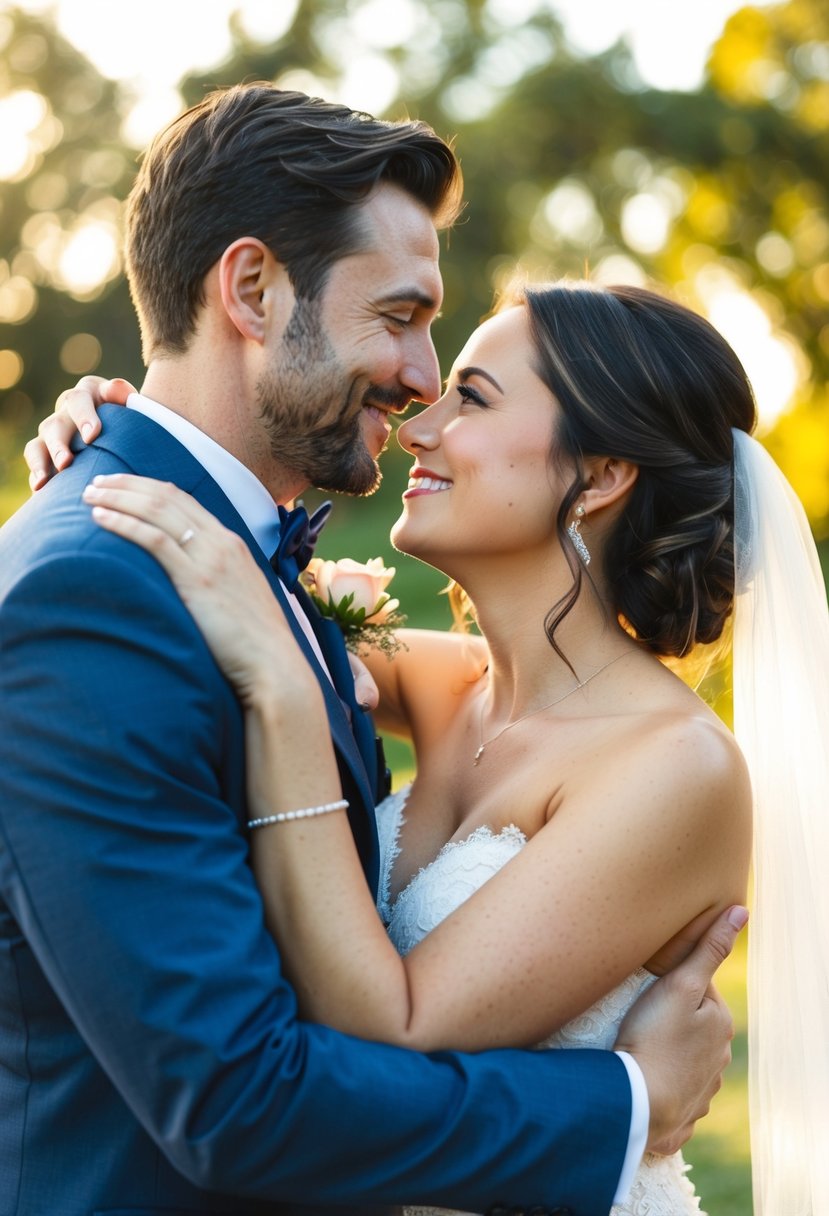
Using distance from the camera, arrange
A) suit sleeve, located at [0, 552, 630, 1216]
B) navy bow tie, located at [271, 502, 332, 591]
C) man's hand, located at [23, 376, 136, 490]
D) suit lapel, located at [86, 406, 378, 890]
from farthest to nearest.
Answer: navy bow tie, located at [271, 502, 332, 591] < man's hand, located at [23, 376, 136, 490] < suit lapel, located at [86, 406, 378, 890] < suit sleeve, located at [0, 552, 630, 1216]

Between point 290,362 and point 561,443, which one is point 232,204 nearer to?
point 290,362

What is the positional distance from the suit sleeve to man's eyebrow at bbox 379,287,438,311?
3.48ft

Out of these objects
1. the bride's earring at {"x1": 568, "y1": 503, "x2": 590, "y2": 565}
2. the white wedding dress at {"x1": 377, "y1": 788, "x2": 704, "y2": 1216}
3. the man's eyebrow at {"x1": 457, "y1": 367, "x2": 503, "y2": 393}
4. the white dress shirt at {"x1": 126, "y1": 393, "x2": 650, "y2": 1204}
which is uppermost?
the man's eyebrow at {"x1": 457, "y1": 367, "x2": 503, "y2": 393}

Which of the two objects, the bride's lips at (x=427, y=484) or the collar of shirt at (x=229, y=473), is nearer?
the collar of shirt at (x=229, y=473)

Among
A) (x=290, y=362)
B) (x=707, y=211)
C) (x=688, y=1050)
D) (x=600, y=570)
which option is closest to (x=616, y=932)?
(x=688, y=1050)

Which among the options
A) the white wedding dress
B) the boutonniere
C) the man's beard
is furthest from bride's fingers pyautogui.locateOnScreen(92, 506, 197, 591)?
the boutonniere

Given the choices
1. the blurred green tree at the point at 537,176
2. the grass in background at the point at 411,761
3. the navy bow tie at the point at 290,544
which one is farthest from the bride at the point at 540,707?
the blurred green tree at the point at 537,176

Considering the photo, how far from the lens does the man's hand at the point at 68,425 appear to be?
9.11ft

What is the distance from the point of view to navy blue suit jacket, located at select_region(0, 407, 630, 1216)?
211 centimetres

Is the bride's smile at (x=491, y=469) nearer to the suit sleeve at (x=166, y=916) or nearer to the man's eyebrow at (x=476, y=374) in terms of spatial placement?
the man's eyebrow at (x=476, y=374)

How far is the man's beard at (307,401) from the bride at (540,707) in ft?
1.50

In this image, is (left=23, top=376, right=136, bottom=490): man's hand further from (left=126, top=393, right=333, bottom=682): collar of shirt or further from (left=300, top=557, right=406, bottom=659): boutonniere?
(left=300, top=557, right=406, bottom=659): boutonniere

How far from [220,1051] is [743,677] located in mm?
1808

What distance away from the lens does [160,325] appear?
310 cm
